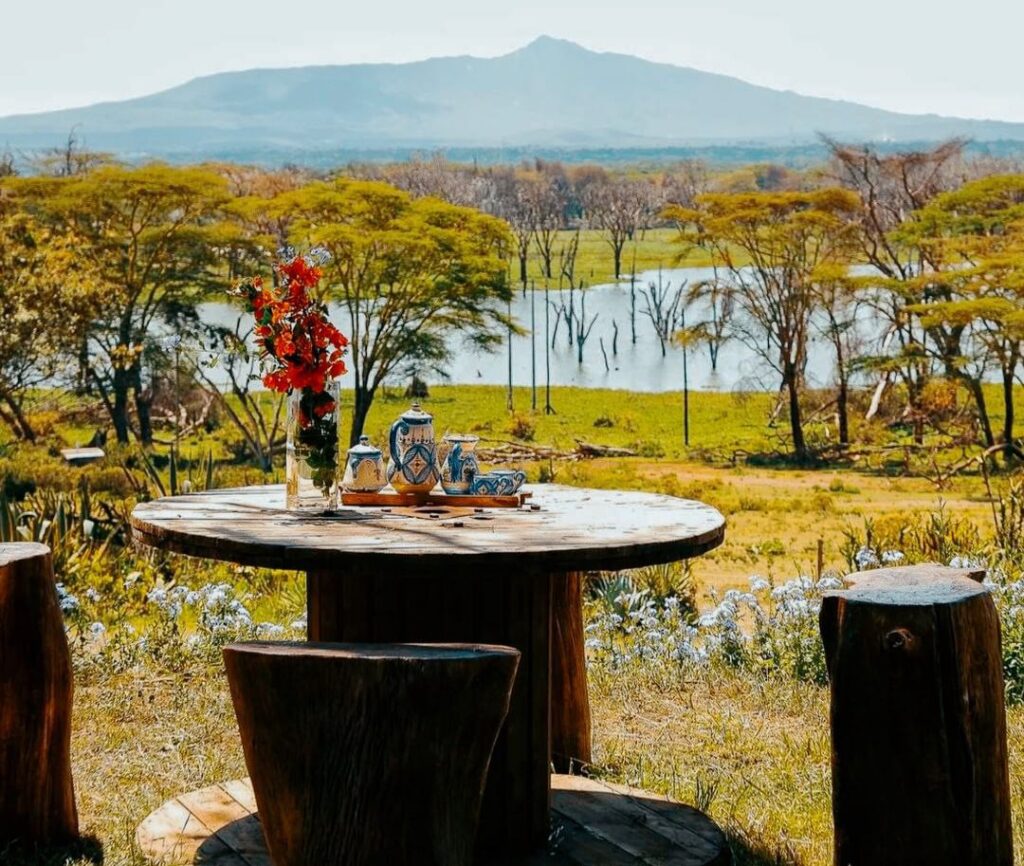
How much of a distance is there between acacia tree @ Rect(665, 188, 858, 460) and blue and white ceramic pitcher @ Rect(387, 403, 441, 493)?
20.4 m

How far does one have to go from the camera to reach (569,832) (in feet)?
10.3

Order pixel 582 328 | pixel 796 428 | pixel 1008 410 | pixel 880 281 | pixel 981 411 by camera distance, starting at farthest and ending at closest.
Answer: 1. pixel 582 328
2. pixel 880 281
3. pixel 796 428
4. pixel 981 411
5. pixel 1008 410

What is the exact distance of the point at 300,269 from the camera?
321cm

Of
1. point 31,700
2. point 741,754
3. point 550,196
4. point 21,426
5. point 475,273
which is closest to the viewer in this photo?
point 31,700

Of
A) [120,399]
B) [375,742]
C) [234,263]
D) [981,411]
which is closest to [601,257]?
[234,263]

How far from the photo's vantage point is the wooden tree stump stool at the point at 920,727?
257cm

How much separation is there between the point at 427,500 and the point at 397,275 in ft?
75.5

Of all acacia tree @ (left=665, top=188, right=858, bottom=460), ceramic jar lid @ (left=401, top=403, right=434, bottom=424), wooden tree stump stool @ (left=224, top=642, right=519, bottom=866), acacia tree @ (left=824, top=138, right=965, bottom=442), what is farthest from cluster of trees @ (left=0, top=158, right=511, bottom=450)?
wooden tree stump stool @ (left=224, top=642, right=519, bottom=866)

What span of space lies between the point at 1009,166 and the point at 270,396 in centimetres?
2896

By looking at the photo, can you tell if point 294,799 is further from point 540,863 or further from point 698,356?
point 698,356

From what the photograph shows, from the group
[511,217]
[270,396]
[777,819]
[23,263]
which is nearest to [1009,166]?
[511,217]

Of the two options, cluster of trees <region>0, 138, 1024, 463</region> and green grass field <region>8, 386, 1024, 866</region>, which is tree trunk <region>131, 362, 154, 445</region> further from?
green grass field <region>8, 386, 1024, 866</region>

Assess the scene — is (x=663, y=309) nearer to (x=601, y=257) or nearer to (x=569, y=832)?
(x=601, y=257)

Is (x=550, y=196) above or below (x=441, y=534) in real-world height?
above
